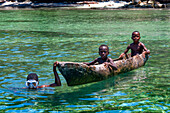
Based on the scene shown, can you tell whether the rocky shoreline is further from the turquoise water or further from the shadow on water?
the shadow on water

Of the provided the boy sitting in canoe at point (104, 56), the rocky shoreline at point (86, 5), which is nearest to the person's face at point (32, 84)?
the boy sitting in canoe at point (104, 56)

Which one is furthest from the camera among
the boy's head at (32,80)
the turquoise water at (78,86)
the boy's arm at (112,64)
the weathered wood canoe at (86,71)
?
the boy's arm at (112,64)

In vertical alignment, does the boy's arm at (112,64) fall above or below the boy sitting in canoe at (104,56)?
below

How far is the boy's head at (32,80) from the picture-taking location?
833cm

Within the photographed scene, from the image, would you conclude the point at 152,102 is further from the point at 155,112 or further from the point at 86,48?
the point at 86,48

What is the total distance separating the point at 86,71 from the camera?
8625 millimetres

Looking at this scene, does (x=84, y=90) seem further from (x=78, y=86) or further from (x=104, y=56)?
(x=104, y=56)

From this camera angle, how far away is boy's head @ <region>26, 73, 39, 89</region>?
8.33m

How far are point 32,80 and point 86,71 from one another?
1.53 m

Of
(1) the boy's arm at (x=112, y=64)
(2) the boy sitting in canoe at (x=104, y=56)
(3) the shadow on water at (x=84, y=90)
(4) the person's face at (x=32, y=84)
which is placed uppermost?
(2) the boy sitting in canoe at (x=104, y=56)

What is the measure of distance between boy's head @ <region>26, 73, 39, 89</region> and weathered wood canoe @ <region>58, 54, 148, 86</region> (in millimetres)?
780

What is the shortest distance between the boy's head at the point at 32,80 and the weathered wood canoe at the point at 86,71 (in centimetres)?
78

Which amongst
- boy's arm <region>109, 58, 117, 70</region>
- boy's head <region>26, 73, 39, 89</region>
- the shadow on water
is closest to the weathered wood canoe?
boy's arm <region>109, 58, 117, 70</region>

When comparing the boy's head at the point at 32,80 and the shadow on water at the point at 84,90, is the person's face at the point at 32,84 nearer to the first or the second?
the boy's head at the point at 32,80
